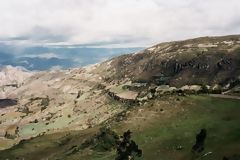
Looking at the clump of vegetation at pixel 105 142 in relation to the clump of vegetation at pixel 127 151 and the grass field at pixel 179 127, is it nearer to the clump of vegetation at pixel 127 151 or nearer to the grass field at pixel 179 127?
the grass field at pixel 179 127

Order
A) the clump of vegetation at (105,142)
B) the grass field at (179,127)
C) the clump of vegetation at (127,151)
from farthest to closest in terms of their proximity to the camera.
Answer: the clump of vegetation at (105,142)
the grass field at (179,127)
the clump of vegetation at (127,151)

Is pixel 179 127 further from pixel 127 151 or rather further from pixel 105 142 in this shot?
pixel 127 151

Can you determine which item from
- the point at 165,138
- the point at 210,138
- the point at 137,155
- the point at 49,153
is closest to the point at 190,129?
the point at 165,138

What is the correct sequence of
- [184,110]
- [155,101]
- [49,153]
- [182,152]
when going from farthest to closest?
[49,153] < [155,101] < [184,110] < [182,152]

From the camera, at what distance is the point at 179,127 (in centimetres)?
13588

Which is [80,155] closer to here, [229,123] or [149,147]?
[149,147]

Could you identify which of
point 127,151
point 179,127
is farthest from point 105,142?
point 127,151

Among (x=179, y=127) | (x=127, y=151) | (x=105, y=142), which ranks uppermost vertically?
(x=127, y=151)

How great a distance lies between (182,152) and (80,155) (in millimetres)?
41991

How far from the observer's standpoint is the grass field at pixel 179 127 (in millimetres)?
106312

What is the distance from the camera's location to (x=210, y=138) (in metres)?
112

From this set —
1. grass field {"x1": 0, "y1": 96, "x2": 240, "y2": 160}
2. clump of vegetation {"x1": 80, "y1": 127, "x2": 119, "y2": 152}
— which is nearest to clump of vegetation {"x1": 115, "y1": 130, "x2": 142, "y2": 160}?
grass field {"x1": 0, "y1": 96, "x2": 240, "y2": 160}

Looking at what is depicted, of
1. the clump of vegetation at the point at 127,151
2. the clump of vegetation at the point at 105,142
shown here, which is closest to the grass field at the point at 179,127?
the clump of vegetation at the point at 127,151

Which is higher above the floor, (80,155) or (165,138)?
(165,138)
